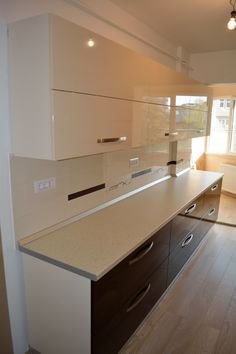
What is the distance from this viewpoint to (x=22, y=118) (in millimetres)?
1360

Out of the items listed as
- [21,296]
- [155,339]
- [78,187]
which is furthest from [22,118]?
[155,339]

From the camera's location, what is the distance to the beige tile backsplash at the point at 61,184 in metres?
1.55

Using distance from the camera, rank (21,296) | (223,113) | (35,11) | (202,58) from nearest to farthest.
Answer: (35,11), (21,296), (202,58), (223,113)

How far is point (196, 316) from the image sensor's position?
85.1 inches

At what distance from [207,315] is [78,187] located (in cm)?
148

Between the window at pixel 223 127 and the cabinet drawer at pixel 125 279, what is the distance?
4.34 m

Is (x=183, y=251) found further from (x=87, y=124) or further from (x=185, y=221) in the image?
(x=87, y=124)

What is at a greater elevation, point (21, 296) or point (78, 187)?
point (78, 187)

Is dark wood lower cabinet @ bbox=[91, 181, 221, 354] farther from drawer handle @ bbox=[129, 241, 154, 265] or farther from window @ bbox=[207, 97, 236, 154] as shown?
window @ bbox=[207, 97, 236, 154]

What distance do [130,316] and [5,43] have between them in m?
1.75

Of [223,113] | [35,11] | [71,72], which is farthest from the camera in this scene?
[223,113]

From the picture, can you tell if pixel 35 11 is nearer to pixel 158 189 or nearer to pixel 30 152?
Answer: pixel 30 152

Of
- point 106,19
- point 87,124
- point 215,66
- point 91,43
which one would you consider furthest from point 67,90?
point 215,66

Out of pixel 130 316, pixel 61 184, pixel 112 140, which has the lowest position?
pixel 130 316
